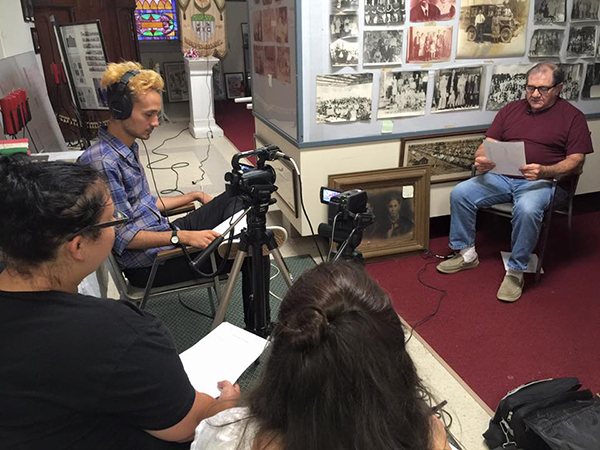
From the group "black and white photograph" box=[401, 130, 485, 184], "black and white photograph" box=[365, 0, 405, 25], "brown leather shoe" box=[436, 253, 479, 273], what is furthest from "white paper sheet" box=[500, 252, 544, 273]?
"black and white photograph" box=[365, 0, 405, 25]

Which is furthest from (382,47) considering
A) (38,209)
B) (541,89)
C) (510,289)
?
(38,209)

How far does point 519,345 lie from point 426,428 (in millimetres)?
1582

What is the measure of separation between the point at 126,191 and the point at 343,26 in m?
1.46

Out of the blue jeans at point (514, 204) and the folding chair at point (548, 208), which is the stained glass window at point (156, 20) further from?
the folding chair at point (548, 208)

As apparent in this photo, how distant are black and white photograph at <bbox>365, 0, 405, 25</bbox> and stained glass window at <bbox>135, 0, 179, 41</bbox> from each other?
589 cm

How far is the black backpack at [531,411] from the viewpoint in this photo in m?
1.50

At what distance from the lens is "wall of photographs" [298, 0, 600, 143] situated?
2555 mm

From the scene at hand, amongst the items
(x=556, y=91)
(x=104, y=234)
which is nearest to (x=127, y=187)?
(x=104, y=234)

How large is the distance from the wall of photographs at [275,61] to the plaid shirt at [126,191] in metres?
1.05

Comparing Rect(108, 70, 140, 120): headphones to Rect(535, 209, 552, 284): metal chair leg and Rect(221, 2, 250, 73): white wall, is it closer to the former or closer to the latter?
Rect(535, 209, 552, 284): metal chair leg

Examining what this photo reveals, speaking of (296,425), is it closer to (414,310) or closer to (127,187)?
A: (127,187)

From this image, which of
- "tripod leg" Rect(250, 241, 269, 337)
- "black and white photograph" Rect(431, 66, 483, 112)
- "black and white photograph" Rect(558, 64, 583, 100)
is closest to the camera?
"tripod leg" Rect(250, 241, 269, 337)

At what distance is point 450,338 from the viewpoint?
219 cm

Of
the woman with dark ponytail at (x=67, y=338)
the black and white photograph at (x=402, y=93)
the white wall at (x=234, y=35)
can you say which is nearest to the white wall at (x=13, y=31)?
the black and white photograph at (x=402, y=93)
